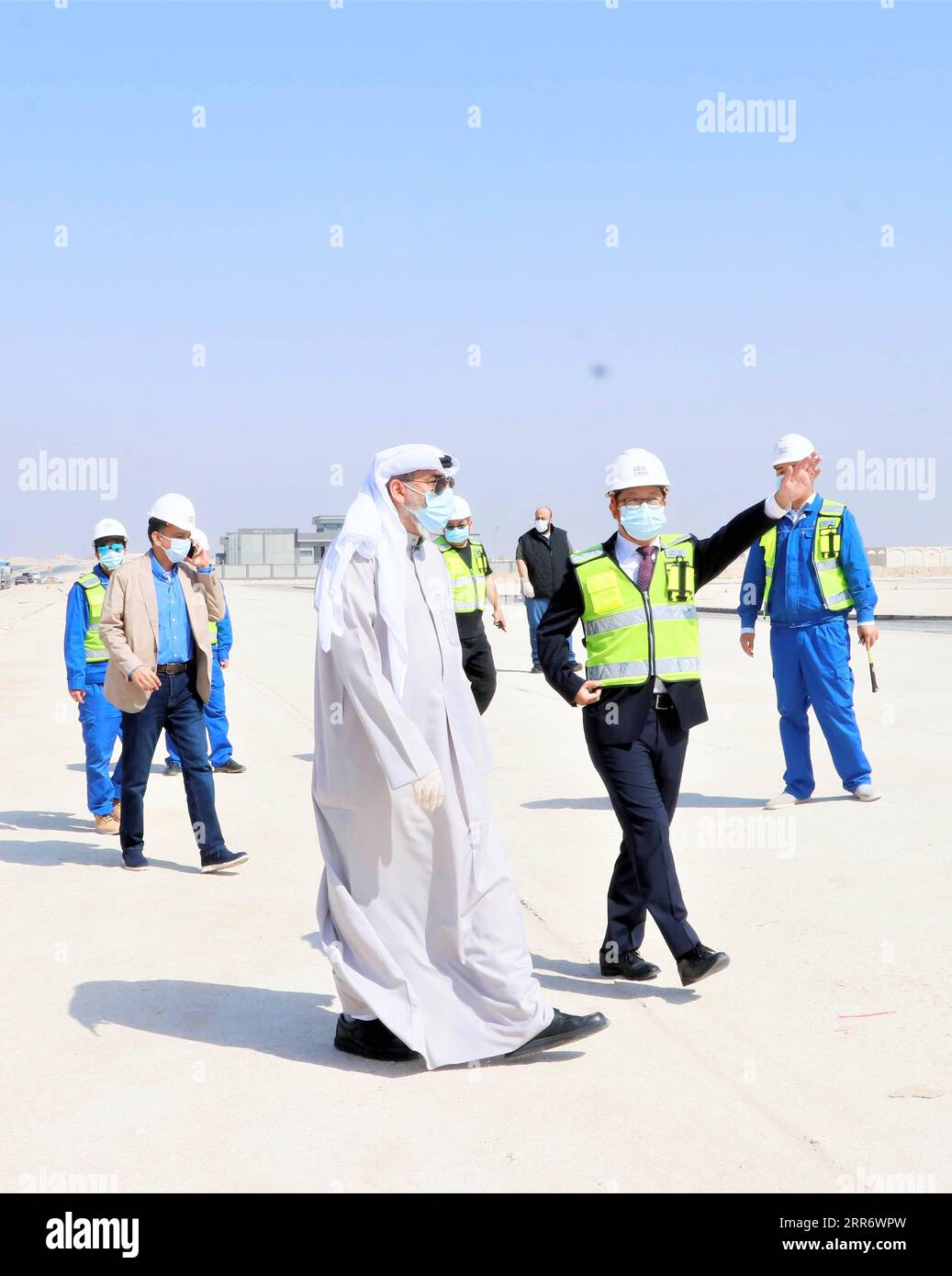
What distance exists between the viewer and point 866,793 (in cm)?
884

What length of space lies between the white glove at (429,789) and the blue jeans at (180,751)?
3.25 meters

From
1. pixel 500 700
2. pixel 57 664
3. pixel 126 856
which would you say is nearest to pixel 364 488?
pixel 126 856

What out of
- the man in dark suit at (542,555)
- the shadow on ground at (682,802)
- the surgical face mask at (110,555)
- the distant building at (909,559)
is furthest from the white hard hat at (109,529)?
the distant building at (909,559)

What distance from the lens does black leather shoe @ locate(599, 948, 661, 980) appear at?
18.0ft

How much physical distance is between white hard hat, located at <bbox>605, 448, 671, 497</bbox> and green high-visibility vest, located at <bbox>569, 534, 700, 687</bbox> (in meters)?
0.25

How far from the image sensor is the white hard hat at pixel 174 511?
302 inches

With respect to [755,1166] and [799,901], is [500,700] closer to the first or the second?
[799,901]

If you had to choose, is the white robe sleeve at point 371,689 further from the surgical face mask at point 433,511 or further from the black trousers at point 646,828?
the black trousers at point 646,828

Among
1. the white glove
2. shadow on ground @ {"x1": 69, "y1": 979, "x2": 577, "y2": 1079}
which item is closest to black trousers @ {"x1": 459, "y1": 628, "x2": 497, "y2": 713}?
shadow on ground @ {"x1": 69, "y1": 979, "x2": 577, "y2": 1079}

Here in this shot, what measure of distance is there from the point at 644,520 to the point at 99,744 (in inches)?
190

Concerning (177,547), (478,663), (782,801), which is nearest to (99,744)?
(177,547)

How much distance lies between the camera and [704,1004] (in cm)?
515

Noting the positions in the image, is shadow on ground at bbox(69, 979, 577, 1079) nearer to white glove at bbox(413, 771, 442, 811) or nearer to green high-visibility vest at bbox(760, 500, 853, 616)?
white glove at bbox(413, 771, 442, 811)
